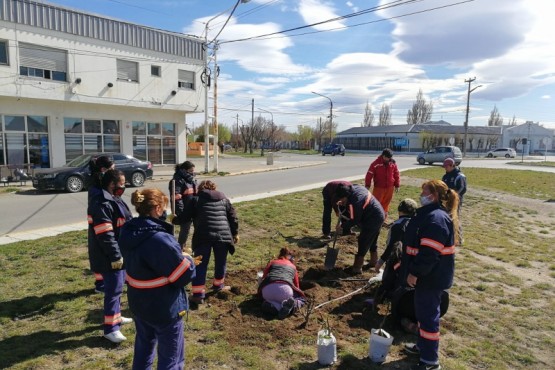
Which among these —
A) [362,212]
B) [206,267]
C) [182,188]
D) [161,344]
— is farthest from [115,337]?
[362,212]

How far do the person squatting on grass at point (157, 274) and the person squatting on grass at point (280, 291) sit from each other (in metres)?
1.78

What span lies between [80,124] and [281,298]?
2126 centimetres

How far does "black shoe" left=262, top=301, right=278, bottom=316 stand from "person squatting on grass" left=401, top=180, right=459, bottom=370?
166 cm

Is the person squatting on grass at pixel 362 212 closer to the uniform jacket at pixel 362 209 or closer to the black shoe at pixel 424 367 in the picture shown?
the uniform jacket at pixel 362 209

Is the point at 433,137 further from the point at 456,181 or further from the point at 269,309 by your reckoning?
the point at 269,309

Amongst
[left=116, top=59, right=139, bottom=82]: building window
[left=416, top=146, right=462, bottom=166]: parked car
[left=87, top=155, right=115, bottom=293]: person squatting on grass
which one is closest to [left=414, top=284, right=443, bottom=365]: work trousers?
[left=87, top=155, right=115, bottom=293]: person squatting on grass

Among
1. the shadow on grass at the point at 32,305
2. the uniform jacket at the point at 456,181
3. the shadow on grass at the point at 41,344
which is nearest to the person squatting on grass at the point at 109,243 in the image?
the shadow on grass at the point at 41,344

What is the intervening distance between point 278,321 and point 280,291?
0.34 m

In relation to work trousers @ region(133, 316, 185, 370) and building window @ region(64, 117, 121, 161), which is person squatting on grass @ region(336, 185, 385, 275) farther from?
building window @ region(64, 117, 121, 161)

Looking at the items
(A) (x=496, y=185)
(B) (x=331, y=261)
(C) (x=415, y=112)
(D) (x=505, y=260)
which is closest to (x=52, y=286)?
(B) (x=331, y=261)

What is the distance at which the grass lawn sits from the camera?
3894 mm

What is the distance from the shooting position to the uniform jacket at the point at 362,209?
6.10 m

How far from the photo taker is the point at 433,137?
69688mm

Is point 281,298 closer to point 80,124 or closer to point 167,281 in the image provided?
point 167,281
